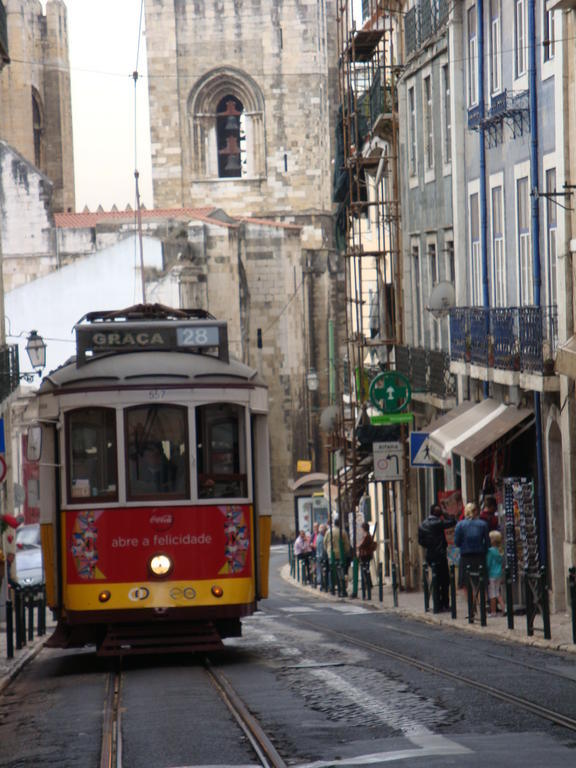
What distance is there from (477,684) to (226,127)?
191 ft

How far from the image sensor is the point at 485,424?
81.8ft

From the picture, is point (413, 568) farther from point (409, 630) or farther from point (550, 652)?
point (550, 652)

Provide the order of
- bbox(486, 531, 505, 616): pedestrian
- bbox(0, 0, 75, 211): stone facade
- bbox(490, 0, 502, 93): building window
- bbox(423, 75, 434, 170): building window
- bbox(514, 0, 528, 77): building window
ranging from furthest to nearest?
bbox(0, 0, 75, 211): stone facade
bbox(423, 75, 434, 170): building window
bbox(490, 0, 502, 93): building window
bbox(514, 0, 528, 77): building window
bbox(486, 531, 505, 616): pedestrian

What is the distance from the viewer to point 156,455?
51.3 ft

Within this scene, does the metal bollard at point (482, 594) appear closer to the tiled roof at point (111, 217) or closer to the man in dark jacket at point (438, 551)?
the man in dark jacket at point (438, 551)

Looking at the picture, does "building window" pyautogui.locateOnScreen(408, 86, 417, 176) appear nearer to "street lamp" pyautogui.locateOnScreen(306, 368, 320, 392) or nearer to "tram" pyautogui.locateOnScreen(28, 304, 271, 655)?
"tram" pyautogui.locateOnScreen(28, 304, 271, 655)

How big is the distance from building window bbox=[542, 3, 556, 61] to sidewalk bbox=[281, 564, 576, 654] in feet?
22.5

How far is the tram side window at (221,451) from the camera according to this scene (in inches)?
618

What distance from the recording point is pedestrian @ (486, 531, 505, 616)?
72.7 feet

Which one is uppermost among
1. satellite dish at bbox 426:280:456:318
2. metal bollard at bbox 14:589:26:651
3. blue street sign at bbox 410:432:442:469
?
satellite dish at bbox 426:280:456:318

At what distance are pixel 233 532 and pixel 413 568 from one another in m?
17.7

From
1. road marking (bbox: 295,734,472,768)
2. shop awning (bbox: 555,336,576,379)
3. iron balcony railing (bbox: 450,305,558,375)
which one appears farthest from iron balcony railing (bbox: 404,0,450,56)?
road marking (bbox: 295,734,472,768)

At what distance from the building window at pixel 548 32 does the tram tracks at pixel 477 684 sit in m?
8.04

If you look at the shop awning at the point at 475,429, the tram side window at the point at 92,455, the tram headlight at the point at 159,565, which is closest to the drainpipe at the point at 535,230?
the shop awning at the point at 475,429
